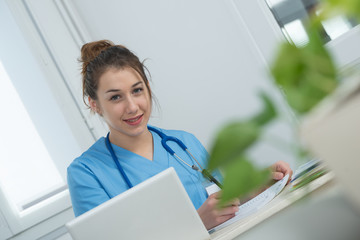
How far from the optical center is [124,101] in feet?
4.81

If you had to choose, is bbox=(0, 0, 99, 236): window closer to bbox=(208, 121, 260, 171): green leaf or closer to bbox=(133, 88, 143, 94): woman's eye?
bbox=(133, 88, 143, 94): woman's eye

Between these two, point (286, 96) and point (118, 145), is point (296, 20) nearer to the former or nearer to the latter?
point (118, 145)

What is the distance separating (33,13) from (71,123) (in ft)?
1.89

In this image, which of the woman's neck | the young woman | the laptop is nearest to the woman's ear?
the young woman

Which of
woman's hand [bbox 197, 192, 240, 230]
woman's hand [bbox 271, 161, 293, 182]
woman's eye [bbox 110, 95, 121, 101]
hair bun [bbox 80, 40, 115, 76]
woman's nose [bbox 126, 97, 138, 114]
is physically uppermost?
hair bun [bbox 80, 40, 115, 76]

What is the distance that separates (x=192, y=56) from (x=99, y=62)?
56 centimetres

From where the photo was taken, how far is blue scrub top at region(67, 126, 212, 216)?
1346 mm

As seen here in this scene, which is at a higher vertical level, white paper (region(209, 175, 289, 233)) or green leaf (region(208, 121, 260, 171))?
green leaf (region(208, 121, 260, 171))

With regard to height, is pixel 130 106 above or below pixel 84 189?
above

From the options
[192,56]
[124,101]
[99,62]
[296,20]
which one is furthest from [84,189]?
[296,20]

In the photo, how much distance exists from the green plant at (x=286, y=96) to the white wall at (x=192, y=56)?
161cm

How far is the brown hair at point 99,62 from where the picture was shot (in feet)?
4.88

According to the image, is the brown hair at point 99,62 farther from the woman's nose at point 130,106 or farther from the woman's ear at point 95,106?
the woman's nose at point 130,106

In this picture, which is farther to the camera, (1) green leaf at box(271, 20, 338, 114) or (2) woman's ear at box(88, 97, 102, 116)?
(2) woman's ear at box(88, 97, 102, 116)
